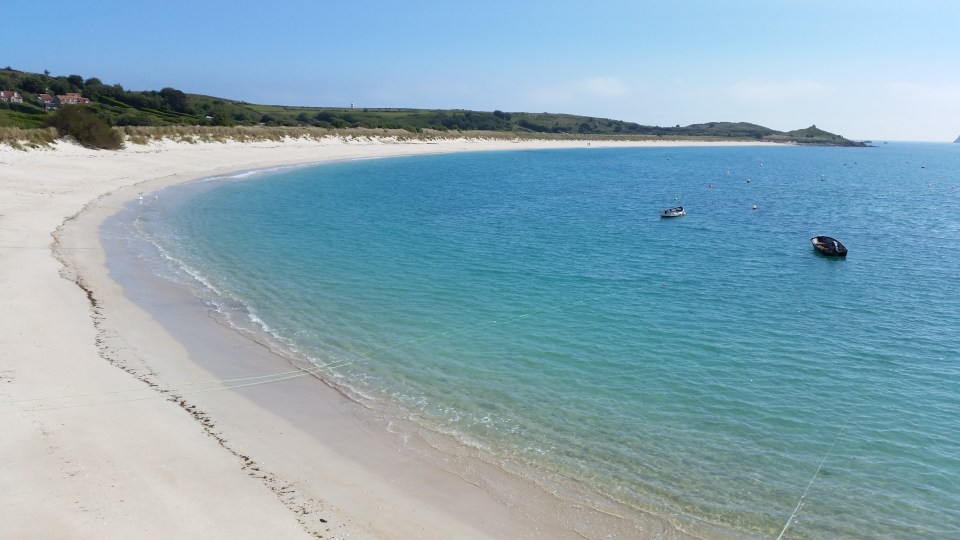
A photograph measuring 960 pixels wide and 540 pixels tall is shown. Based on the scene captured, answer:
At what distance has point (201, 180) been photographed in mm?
54062

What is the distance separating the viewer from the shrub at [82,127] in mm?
51125

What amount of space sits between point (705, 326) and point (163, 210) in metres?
32.8

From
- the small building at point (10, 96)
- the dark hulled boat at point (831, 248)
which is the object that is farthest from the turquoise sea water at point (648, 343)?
the small building at point (10, 96)

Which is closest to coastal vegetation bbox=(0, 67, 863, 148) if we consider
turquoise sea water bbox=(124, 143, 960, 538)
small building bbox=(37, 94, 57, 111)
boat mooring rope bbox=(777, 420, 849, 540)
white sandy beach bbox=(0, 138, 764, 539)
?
small building bbox=(37, 94, 57, 111)

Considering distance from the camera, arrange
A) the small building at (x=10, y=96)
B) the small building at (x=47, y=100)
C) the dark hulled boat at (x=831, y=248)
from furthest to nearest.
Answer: the small building at (x=47, y=100), the small building at (x=10, y=96), the dark hulled boat at (x=831, y=248)

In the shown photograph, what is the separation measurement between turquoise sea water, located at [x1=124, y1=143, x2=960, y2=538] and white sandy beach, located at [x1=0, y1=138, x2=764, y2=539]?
1560 mm

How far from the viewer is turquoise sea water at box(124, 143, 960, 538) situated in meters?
10.7

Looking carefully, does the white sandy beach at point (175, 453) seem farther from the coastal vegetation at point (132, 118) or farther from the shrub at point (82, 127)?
the shrub at point (82, 127)

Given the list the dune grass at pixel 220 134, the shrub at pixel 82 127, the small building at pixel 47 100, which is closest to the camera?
the dune grass at pixel 220 134

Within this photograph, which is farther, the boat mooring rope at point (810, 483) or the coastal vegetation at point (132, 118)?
the coastal vegetation at point (132, 118)

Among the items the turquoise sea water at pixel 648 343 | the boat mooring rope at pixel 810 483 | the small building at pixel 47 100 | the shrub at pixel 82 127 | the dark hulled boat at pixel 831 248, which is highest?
the small building at pixel 47 100

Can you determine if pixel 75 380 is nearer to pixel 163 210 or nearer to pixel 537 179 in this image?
pixel 163 210

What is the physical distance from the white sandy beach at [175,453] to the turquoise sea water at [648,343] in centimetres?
156

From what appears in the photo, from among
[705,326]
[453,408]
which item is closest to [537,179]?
[705,326]
